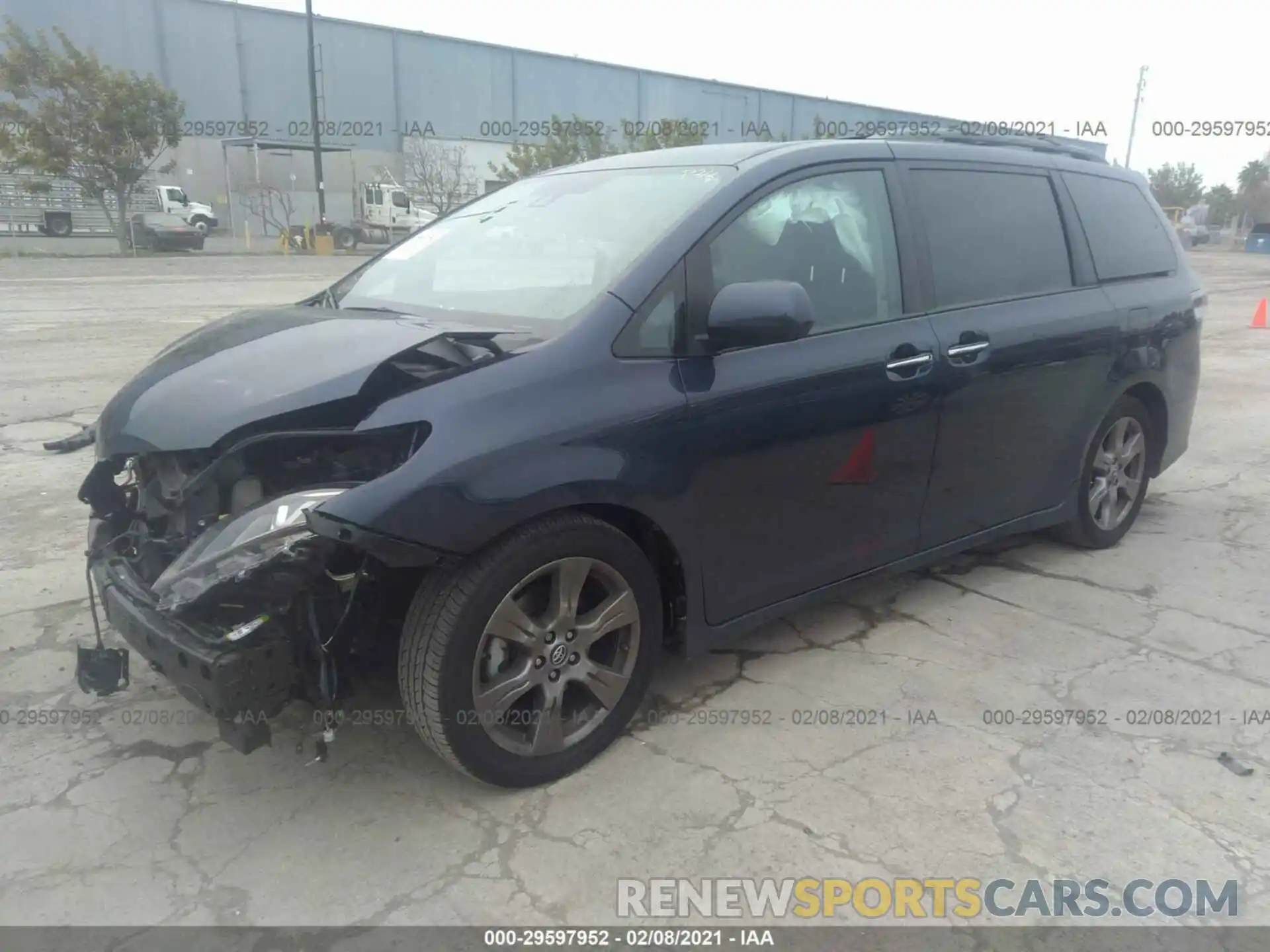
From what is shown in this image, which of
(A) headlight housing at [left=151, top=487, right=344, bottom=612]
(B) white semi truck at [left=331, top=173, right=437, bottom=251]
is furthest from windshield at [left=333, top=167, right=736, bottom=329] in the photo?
(B) white semi truck at [left=331, top=173, right=437, bottom=251]

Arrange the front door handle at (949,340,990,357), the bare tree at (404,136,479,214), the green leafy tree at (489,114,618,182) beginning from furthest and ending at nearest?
the bare tree at (404,136,479,214) → the green leafy tree at (489,114,618,182) → the front door handle at (949,340,990,357)

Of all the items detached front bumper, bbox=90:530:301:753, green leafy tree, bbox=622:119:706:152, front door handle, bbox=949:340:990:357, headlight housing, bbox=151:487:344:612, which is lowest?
detached front bumper, bbox=90:530:301:753

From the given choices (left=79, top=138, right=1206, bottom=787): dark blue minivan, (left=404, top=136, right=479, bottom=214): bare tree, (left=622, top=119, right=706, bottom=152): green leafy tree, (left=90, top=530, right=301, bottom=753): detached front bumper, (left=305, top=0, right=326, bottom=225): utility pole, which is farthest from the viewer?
(left=404, top=136, right=479, bottom=214): bare tree

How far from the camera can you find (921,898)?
2301 mm

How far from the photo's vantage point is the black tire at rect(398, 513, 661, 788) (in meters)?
2.37

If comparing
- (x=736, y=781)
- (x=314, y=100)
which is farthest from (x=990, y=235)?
(x=314, y=100)

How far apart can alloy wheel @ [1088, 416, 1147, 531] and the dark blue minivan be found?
2.21ft

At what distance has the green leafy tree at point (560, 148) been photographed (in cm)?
3688

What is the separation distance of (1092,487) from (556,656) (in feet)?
10.0

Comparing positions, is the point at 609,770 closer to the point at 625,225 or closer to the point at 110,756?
the point at 110,756

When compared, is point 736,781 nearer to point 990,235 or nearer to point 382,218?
point 990,235

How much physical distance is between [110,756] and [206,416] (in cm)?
113

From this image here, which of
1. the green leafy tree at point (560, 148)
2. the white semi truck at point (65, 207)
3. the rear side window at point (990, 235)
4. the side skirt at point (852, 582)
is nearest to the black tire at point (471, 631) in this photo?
the side skirt at point (852, 582)

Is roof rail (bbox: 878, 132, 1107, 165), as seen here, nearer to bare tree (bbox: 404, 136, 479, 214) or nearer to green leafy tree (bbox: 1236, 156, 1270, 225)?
bare tree (bbox: 404, 136, 479, 214)
